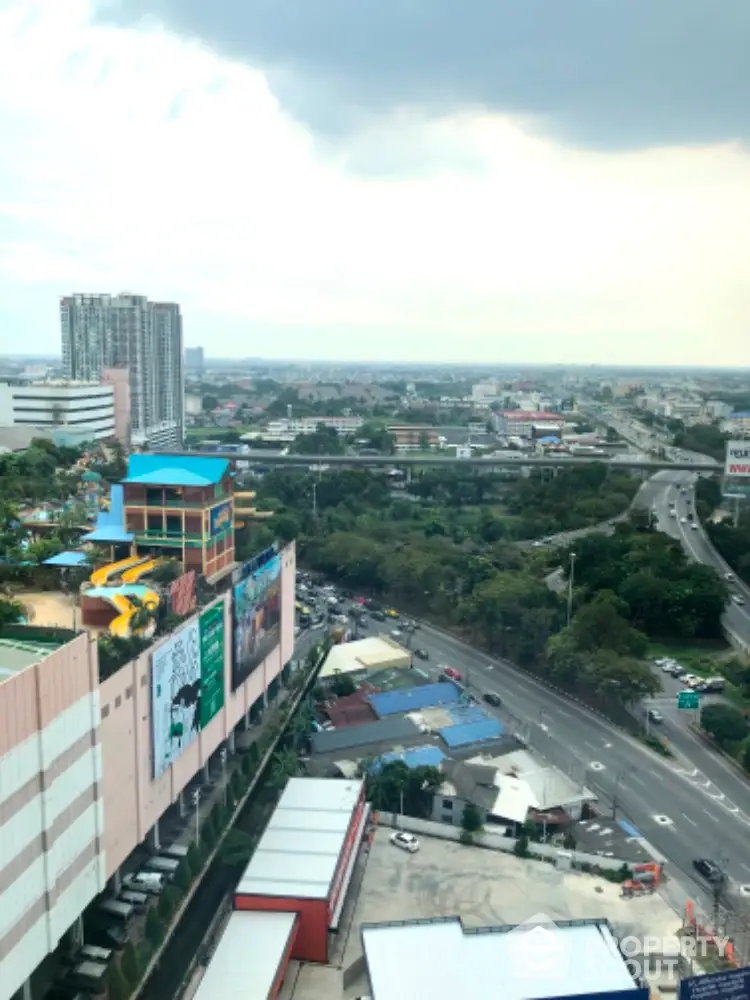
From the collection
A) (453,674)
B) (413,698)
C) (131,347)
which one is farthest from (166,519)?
(131,347)

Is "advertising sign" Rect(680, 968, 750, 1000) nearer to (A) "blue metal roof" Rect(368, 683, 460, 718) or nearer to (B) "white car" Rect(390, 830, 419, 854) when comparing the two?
(B) "white car" Rect(390, 830, 419, 854)

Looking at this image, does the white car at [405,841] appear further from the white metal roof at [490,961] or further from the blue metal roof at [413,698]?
the blue metal roof at [413,698]

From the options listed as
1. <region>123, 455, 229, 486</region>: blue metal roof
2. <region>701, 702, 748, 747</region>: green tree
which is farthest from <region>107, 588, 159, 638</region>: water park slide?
<region>701, 702, 748, 747</region>: green tree

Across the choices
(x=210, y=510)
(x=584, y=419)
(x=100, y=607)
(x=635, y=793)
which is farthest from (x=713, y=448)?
(x=100, y=607)

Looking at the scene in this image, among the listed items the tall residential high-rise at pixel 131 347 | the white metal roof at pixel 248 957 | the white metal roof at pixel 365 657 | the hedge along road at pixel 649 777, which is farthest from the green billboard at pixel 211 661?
the tall residential high-rise at pixel 131 347

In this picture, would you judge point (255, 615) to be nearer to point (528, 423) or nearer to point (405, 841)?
point (405, 841)

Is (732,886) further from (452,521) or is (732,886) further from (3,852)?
(452,521)
